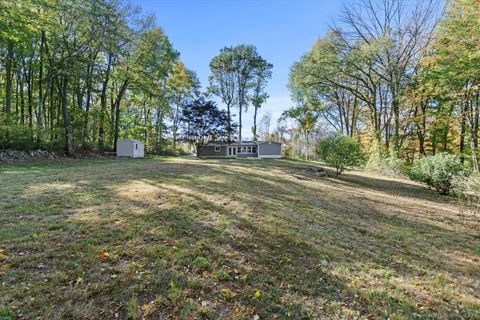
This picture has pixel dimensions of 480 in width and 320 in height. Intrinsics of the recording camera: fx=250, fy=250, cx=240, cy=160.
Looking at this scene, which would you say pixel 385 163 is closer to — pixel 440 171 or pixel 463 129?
pixel 463 129

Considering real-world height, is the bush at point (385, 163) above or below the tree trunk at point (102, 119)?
below

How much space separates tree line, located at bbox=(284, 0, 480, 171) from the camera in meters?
14.8

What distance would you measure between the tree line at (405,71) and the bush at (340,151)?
221 inches

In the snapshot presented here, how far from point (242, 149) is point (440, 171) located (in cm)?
2335

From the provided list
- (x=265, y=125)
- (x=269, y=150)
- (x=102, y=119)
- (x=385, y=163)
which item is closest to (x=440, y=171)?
(x=385, y=163)

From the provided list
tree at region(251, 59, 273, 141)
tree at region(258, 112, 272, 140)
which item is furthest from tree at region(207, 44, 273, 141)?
tree at region(258, 112, 272, 140)

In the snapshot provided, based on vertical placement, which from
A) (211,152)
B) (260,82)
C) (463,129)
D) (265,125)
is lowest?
(211,152)

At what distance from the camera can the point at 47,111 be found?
21844mm

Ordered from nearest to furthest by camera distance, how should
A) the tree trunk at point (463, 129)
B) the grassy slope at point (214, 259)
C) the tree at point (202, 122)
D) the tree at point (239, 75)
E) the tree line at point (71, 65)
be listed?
the grassy slope at point (214, 259) → the tree line at point (71, 65) → the tree trunk at point (463, 129) → the tree at point (202, 122) → the tree at point (239, 75)

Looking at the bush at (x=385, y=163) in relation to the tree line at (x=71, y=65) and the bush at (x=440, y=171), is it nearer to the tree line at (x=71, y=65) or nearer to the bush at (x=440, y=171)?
the bush at (x=440, y=171)

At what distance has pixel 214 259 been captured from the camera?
348 cm

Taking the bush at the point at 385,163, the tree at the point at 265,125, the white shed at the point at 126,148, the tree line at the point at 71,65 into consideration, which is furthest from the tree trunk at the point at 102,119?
the tree at the point at 265,125

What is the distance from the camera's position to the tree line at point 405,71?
1479 cm

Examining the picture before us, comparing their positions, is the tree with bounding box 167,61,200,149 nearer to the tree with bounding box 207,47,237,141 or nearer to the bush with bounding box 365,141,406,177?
the tree with bounding box 207,47,237,141
